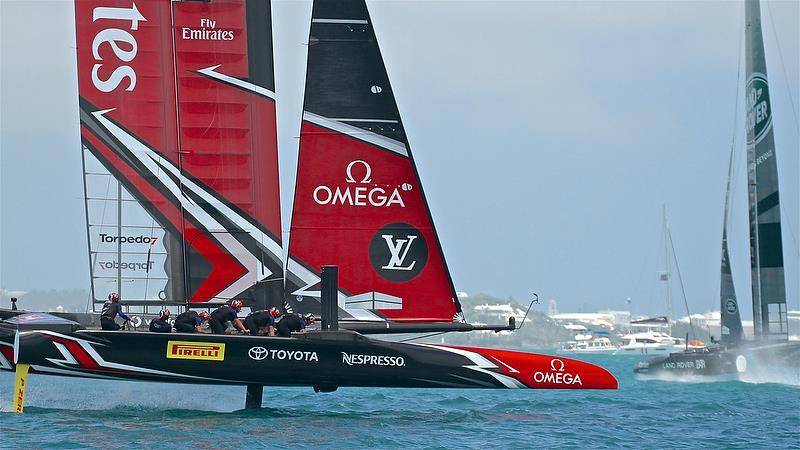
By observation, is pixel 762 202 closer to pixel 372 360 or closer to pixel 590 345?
pixel 372 360

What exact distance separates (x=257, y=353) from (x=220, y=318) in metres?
0.92

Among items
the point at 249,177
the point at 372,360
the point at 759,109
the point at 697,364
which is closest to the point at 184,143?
the point at 249,177

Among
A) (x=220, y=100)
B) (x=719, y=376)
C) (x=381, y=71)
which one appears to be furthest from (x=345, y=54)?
(x=719, y=376)

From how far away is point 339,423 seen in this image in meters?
18.2

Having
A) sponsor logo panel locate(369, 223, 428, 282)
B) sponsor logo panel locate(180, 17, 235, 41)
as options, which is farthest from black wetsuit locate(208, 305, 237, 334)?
sponsor logo panel locate(180, 17, 235, 41)

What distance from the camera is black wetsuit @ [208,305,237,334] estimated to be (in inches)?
725

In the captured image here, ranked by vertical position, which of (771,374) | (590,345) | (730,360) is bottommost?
(590,345)

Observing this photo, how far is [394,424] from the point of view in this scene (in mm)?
18312

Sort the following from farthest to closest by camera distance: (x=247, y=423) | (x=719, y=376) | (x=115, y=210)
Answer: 1. (x=719, y=376)
2. (x=115, y=210)
3. (x=247, y=423)

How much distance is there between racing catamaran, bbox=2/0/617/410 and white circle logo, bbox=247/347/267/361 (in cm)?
139

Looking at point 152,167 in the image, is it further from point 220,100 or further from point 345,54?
point 345,54

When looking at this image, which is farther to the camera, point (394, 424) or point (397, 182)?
point (397, 182)

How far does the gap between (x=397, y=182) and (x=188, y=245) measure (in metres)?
3.54

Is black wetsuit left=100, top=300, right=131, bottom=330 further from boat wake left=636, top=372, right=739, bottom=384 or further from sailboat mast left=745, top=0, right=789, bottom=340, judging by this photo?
sailboat mast left=745, top=0, right=789, bottom=340
